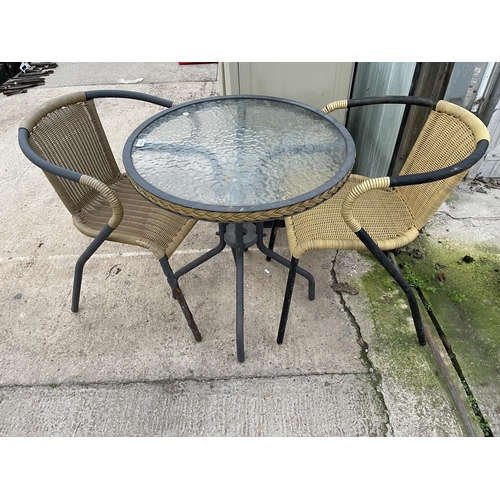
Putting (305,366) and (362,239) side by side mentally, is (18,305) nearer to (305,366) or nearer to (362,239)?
(305,366)

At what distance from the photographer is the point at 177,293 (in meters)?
1.70

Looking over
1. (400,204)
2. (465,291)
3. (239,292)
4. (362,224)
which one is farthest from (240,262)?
(465,291)

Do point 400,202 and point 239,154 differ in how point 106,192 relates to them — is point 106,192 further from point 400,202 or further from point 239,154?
point 400,202

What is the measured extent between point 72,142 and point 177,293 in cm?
95

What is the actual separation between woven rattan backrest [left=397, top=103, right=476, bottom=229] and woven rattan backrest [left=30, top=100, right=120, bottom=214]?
164cm

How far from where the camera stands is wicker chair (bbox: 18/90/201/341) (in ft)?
5.31

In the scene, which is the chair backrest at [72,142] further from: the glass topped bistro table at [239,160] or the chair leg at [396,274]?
the chair leg at [396,274]

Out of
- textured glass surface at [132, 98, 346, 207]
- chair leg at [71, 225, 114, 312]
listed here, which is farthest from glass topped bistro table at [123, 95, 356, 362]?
chair leg at [71, 225, 114, 312]

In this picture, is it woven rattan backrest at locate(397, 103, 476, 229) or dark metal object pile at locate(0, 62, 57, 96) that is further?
dark metal object pile at locate(0, 62, 57, 96)

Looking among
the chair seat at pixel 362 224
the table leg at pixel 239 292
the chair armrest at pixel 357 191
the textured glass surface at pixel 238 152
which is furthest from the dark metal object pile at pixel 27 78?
the chair armrest at pixel 357 191

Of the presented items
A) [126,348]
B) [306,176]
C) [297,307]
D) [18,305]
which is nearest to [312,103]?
[306,176]

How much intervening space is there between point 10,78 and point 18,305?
484 centimetres

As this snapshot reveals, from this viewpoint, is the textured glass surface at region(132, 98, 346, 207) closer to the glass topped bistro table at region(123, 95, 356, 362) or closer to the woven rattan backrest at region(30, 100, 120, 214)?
the glass topped bistro table at region(123, 95, 356, 362)

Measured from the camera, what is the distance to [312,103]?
2268 mm
